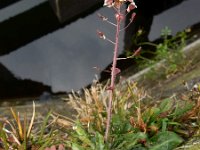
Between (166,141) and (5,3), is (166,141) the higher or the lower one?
the lower one

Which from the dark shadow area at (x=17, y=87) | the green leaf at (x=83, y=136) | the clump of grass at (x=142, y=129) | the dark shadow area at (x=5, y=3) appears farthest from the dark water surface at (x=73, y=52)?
the green leaf at (x=83, y=136)

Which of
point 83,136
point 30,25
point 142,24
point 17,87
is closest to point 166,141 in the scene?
point 83,136

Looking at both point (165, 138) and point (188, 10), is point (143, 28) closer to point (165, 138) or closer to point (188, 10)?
point (188, 10)

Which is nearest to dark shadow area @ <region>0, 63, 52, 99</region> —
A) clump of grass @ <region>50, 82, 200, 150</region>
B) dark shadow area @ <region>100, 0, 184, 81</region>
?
dark shadow area @ <region>100, 0, 184, 81</region>

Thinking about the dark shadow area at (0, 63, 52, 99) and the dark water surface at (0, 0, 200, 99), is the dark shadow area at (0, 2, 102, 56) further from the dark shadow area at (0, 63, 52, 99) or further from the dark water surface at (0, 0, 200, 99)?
the dark shadow area at (0, 63, 52, 99)

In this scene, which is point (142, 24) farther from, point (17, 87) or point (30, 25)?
point (17, 87)
